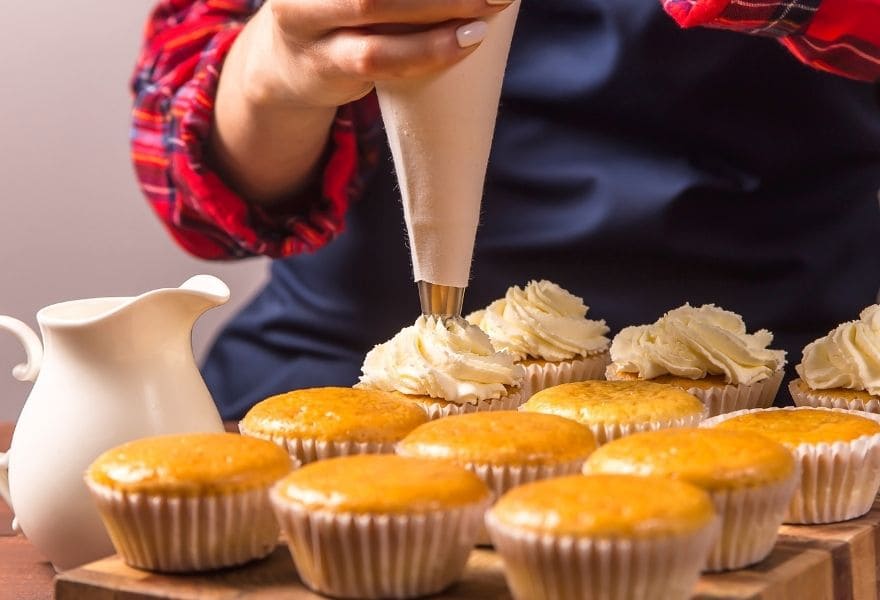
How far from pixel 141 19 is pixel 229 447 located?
229 cm

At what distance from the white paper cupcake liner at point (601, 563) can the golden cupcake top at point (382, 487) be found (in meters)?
0.05

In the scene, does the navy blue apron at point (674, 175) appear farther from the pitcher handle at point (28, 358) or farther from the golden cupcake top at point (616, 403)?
the pitcher handle at point (28, 358)

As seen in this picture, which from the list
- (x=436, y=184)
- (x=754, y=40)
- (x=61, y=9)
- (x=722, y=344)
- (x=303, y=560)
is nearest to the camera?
(x=303, y=560)

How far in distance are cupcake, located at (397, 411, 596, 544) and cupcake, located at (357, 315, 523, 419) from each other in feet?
0.64

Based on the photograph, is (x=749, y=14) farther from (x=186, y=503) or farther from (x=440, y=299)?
(x=186, y=503)

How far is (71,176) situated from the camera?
117 inches

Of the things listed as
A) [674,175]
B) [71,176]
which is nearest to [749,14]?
[674,175]

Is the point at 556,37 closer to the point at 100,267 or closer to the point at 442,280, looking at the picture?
the point at 442,280

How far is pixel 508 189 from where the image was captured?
158 cm

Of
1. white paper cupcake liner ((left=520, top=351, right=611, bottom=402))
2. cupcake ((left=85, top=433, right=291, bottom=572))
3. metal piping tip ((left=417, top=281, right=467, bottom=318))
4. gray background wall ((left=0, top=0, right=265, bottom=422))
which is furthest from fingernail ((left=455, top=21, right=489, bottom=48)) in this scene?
Answer: gray background wall ((left=0, top=0, right=265, bottom=422))

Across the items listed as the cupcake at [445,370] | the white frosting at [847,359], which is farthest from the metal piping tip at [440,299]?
the white frosting at [847,359]

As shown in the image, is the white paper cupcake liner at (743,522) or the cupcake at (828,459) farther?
the cupcake at (828,459)

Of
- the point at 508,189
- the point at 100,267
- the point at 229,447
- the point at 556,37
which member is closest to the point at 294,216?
the point at 508,189

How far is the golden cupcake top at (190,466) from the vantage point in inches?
32.0
